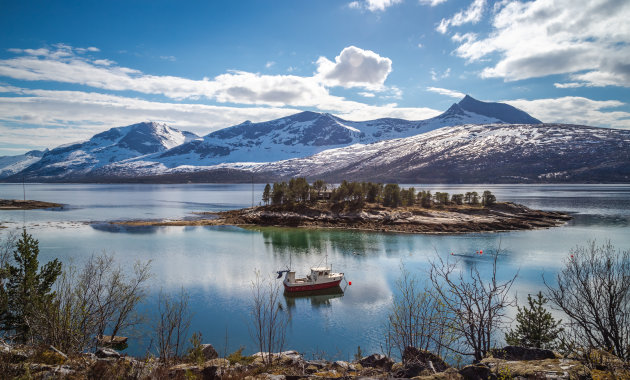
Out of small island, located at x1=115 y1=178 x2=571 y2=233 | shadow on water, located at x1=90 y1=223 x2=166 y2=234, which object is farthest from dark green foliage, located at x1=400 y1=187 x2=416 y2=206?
shadow on water, located at x1=90 y1=223 x2=166 y2=234

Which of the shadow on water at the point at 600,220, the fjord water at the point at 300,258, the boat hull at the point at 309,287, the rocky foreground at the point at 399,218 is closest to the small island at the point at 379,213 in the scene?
the rocky foreground at the point at 399,218

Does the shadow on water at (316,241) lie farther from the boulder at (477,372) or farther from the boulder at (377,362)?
the boulder at (477,372)

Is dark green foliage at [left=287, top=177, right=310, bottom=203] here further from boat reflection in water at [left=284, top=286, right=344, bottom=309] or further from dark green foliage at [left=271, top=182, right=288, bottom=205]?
boat reflection in water at [left=284, top=286, right=344, bottom=309]

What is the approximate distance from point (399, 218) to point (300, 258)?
40923 millimetres

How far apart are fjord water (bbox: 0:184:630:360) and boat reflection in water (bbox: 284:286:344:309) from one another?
15 centimetres

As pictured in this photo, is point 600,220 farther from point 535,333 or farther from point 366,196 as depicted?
point 535,333

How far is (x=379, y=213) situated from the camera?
3720 inches

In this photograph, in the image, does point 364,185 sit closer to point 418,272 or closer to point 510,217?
point 510,217

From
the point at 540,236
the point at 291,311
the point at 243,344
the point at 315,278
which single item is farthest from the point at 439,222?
the point at 243,344

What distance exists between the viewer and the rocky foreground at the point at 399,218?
3401 inches

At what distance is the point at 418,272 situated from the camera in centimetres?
4850

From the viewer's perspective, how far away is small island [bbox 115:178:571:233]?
87.4 m

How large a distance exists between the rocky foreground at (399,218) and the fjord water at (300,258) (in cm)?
579

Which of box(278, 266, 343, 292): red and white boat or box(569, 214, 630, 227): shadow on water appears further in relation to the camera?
box(569, 214, 630, 227): shadow on water
